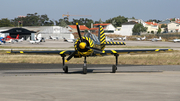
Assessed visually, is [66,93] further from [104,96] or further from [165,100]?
[165,100]

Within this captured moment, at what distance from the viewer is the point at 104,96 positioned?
9.38 meters

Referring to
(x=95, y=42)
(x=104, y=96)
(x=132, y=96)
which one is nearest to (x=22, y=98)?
(x=104, y=96)

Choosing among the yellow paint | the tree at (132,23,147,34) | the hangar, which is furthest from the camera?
the tree at (132,23,147,34)

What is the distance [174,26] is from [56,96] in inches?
6744

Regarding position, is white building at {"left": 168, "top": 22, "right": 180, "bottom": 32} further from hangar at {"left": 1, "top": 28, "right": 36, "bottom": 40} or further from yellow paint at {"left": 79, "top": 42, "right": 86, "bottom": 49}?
yellow paint at {"left": 79, "top": 42, "right": 86, "bottom": 49}

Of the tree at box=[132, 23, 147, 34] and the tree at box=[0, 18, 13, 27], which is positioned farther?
the tree at box=[0, 18, 13, 27]

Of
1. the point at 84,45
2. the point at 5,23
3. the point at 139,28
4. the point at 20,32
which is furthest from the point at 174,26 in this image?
→ the point at 84,45

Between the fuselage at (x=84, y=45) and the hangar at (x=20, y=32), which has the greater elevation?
the hangar at (x=20, y=32)

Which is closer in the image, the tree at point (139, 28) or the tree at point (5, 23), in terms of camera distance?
the tree at point (139, 28)

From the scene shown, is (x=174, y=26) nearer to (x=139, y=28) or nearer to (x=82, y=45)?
(x=139, y=28)

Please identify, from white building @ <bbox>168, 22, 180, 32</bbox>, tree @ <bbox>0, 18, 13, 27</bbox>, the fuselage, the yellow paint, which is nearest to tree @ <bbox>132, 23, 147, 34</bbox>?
white building @ <bbox>168, 22, 180, 32</bbox>

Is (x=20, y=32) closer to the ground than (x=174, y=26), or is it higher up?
closer to the ground

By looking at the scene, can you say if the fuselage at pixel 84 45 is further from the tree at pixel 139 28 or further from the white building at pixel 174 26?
the white building at pixel 174 26

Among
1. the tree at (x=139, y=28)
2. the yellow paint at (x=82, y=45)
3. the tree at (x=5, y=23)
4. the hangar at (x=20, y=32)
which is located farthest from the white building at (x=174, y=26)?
the yellow paint at (x=82, y=45)
